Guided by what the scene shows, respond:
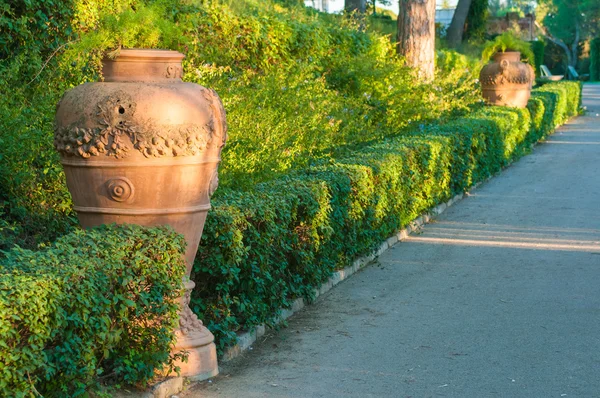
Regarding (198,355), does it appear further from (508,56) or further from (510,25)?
(510,25)

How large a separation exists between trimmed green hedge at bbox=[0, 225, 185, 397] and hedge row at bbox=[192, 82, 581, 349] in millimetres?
704

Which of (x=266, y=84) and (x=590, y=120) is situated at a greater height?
(x=266, y=84)

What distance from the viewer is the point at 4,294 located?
3.76m

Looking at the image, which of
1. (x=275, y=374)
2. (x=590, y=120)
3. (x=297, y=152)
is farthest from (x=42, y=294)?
(x=590, y=120)

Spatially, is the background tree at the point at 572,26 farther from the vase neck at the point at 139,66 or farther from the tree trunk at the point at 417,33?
the vase neck at the point at 139,66

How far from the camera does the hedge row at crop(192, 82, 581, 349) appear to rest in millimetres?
5848

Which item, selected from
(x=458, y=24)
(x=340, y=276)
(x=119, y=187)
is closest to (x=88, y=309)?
(x=119, y=187)

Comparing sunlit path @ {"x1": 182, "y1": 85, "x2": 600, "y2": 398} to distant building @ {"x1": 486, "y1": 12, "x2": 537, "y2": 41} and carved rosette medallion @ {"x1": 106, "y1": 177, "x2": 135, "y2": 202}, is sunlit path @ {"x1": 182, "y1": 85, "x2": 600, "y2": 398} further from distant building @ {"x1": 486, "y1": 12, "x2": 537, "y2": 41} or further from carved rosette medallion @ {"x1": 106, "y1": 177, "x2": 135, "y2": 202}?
distant building @ {"x1": 486, "y1": 12, "x2": 537, "y2": 41}

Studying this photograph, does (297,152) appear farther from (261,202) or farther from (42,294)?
(42,294)

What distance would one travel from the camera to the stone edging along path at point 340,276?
594cm

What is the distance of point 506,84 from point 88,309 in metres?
17.3

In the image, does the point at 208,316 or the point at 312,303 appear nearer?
the point at 208,316

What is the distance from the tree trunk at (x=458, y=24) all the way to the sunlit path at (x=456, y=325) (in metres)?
26.7

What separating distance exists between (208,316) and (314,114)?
261 inches
